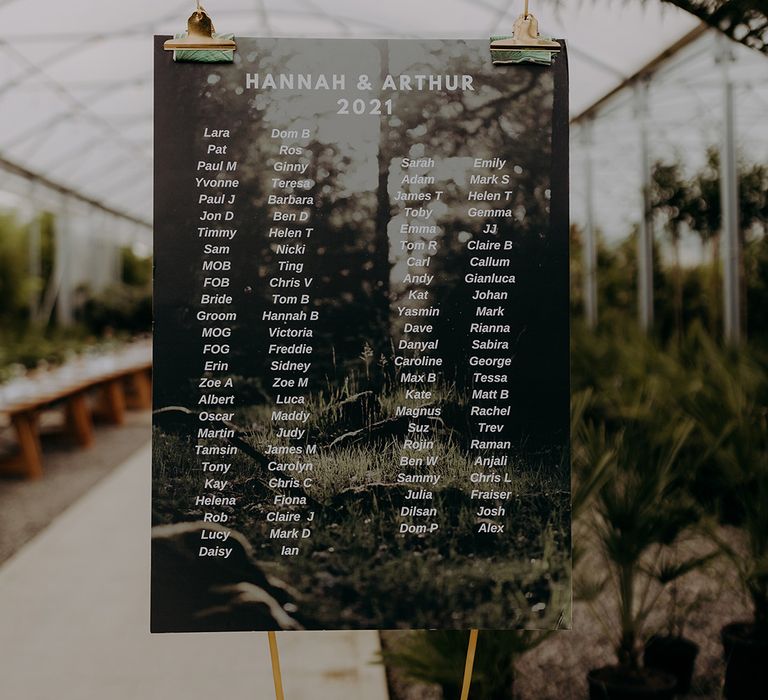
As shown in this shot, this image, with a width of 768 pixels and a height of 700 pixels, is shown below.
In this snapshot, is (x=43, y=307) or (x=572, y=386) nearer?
(x=572, y=386)

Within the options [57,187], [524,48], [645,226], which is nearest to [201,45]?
[524,48]

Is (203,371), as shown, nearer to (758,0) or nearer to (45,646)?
(758,0)

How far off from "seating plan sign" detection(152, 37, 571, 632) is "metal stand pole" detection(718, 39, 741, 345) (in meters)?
4.99

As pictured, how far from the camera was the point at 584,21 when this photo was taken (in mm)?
7008

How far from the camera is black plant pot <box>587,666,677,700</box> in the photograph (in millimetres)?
2574

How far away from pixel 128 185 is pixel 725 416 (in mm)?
16177

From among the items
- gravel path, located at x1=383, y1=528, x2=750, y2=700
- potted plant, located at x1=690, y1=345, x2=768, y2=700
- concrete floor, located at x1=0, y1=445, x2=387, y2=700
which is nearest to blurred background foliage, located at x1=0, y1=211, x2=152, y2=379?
concrete floor, located at x1=0, y1=445, x2=387, y2=700

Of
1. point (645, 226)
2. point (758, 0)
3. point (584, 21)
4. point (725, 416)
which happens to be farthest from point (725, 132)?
point (758, 0)

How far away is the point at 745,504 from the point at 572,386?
3856 mm

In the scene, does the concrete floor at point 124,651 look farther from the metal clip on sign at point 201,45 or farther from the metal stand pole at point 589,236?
the metal stand pole at point 589,236

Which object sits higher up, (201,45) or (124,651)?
(201,45)

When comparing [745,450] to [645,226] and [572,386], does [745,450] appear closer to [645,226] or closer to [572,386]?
[572,386]

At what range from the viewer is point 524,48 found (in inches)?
74.8

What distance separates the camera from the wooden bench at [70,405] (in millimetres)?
6785
